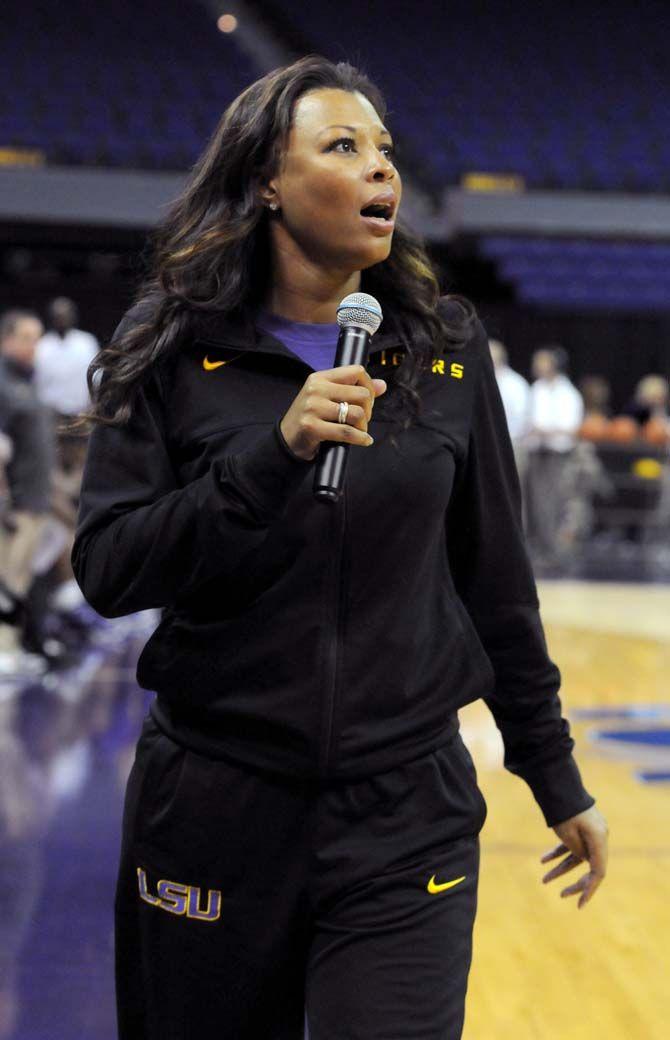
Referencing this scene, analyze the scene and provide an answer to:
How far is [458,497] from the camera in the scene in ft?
5.62

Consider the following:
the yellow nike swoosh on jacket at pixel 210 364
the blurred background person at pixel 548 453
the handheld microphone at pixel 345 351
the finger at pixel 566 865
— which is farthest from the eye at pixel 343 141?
the blurred background person at pixel 548 453

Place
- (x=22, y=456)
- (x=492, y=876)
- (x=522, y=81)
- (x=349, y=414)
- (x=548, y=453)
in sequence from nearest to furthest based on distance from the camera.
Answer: (x=349, y=414) → (x=492, y=876) → (x=22, y=456) → (x=548, y=453) → (x=522, y=81)

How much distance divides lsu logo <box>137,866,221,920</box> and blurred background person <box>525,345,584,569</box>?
36.2 feet

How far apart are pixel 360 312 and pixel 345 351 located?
8 cm

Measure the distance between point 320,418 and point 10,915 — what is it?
260cm

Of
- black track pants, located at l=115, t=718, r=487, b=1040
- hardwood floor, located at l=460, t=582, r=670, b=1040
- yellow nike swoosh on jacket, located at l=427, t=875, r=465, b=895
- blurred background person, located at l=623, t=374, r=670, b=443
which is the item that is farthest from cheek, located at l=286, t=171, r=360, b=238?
blurred background person, located at l=623, t=374, r=670, b=443

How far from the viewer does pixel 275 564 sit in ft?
4.95

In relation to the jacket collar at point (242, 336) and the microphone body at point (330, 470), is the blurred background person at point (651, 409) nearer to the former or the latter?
the jacket collar at point (242, 336)

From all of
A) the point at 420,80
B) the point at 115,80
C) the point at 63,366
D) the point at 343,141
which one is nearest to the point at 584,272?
the point at 420,80

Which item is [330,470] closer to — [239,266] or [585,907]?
[239,266]

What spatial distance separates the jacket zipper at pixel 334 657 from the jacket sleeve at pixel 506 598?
241 millimetres

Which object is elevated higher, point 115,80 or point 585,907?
point 115,80

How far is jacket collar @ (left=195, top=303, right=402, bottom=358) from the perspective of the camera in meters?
1.57

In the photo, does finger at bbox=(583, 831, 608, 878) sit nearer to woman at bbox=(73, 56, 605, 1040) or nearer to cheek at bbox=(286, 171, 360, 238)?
woman at bbox=(73, 56, 605, 1040)
